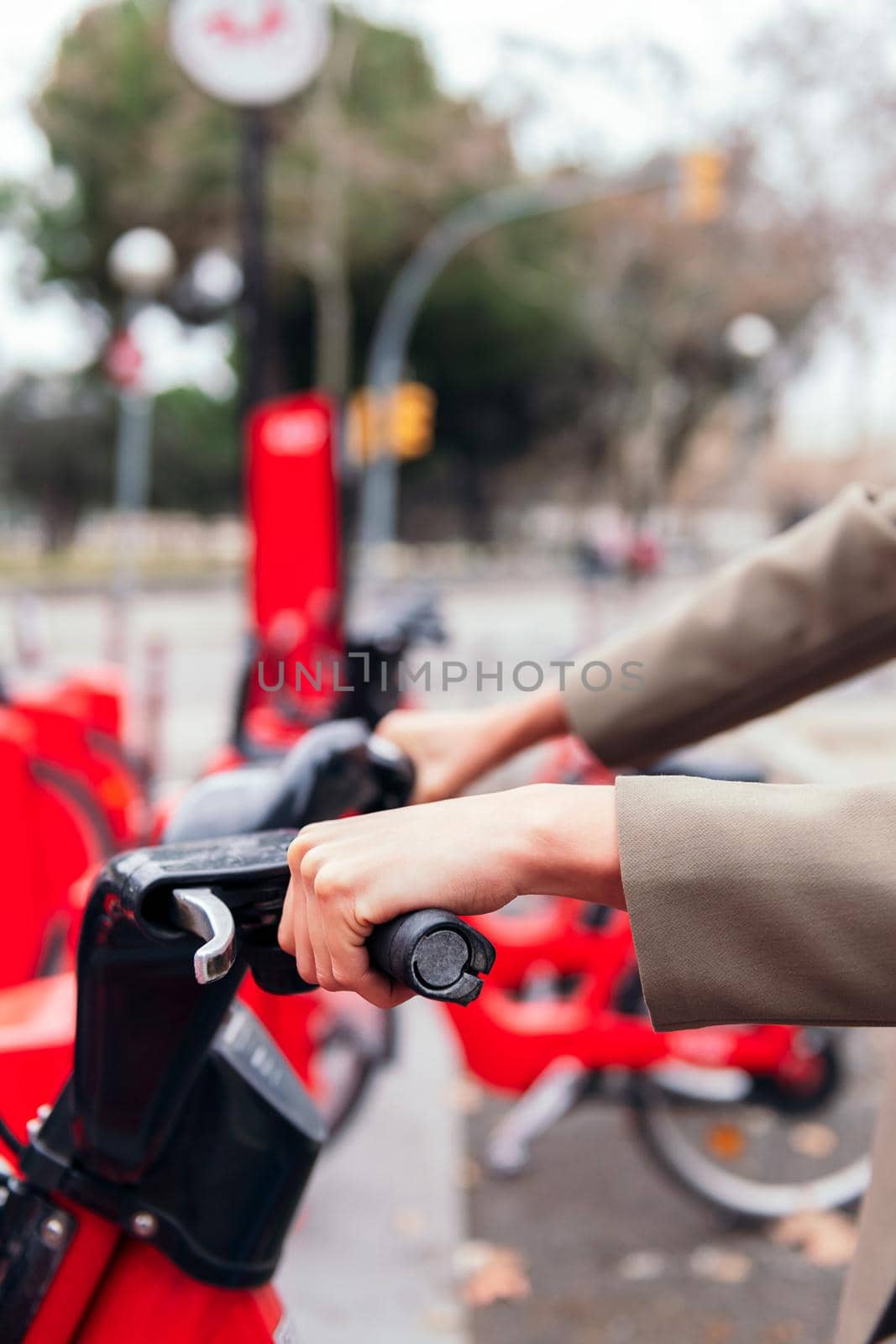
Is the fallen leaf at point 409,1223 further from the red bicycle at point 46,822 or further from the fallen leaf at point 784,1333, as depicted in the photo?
the red bicycle at point 46,822

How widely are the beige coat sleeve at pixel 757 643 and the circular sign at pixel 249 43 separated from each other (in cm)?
420

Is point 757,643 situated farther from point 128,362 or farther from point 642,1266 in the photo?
point 128,362

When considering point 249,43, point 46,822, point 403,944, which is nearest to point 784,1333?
point 46,822

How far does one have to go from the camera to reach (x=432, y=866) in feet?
2.57

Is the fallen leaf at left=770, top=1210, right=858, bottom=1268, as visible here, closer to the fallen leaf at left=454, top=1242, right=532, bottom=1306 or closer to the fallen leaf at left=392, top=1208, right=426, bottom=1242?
the fallen leaf at left=454, top=1242, right=532, bottom=1306

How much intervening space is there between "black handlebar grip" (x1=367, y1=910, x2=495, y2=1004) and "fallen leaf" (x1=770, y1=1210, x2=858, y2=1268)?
2.52 m

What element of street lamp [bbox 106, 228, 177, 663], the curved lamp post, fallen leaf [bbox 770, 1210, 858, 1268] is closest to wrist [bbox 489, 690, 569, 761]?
fallen leaf [bbox 770, 1210, 858, 1268]

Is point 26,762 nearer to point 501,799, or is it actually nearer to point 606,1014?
point 606,1014

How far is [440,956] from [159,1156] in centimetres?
39

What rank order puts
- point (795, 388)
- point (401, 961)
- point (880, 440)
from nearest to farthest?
1. point (401, 961)
2. point (880, 440)
3. point (795, 388)

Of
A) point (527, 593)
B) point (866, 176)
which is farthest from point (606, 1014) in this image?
point (527, 593)

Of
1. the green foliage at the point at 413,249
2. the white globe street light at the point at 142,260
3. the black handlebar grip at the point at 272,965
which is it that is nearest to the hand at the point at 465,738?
the black handlebar grip at the point at 272,965

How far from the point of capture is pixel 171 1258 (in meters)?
0.97

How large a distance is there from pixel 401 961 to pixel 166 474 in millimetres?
36543
